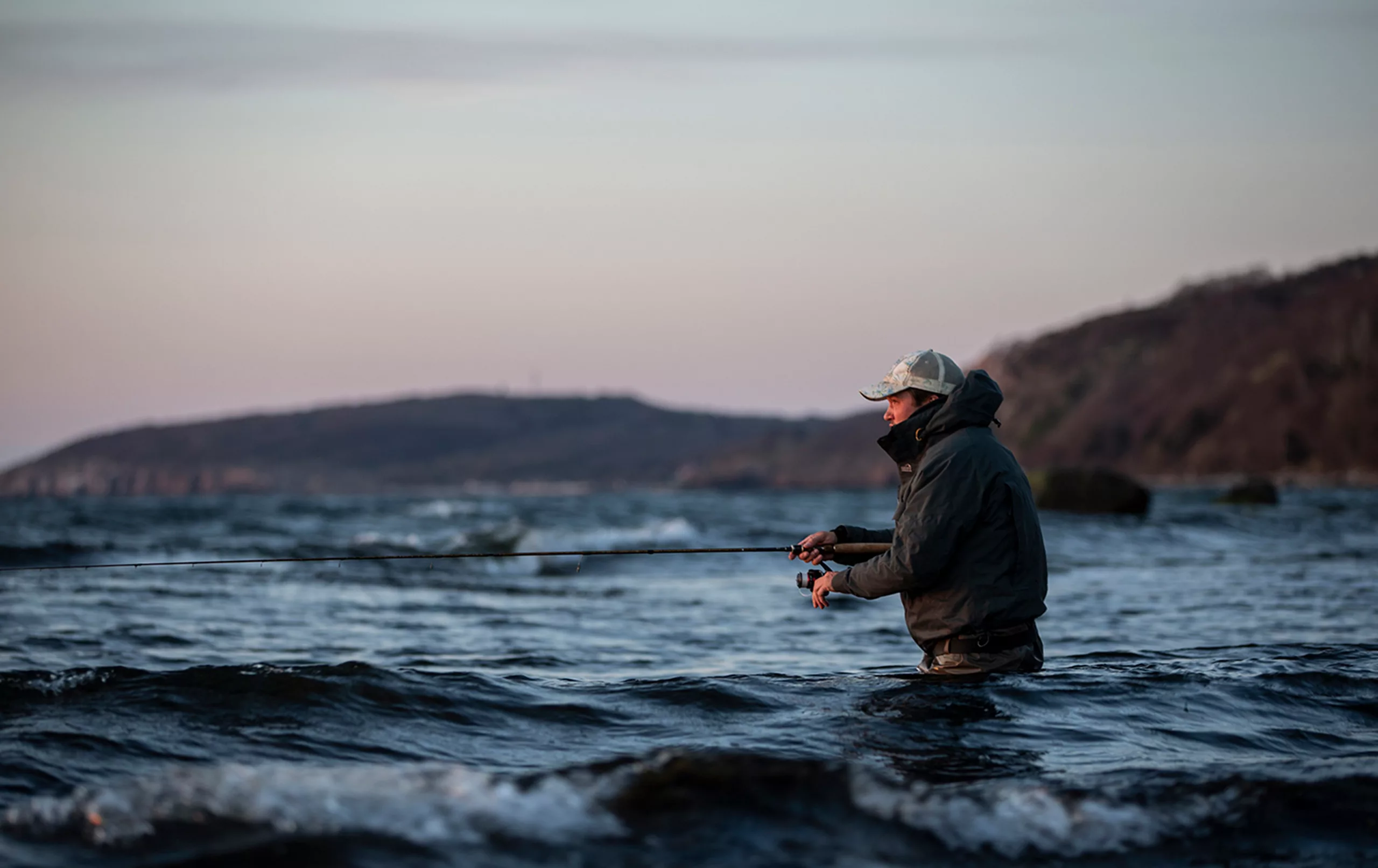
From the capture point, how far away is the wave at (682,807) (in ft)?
14.7

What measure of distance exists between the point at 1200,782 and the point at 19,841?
169 inches

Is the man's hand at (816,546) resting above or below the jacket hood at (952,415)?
below

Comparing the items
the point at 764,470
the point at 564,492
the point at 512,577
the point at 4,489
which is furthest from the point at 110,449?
the point at 512,577

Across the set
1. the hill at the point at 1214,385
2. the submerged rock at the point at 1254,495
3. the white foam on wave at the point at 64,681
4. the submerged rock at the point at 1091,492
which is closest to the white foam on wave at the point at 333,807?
the white foam on wave at the point at 64,681

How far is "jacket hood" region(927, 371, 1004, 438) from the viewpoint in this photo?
6055mm

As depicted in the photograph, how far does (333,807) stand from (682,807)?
1245 millimetres

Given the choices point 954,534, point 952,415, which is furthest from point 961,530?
point 952,415

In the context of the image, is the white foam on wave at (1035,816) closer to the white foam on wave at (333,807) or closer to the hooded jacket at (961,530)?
the white foam on wave at (333,807)

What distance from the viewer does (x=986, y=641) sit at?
6.39 m

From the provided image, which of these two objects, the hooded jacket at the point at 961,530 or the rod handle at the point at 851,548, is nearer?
the hooded jacket at the point at 961,530

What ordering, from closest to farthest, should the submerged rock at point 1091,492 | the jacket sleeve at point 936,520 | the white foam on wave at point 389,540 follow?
the jacket sleeve at point 936,520, the white foam on wave at point 389,540, the submerged rock at point 1091,492

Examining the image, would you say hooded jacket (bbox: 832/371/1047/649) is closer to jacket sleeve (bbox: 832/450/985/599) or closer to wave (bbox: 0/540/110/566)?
jacket sleeve (bbox: 832/450/985/599)

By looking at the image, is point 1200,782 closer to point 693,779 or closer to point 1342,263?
point 693,779

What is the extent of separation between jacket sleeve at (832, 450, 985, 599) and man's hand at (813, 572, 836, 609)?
38 centimetres
